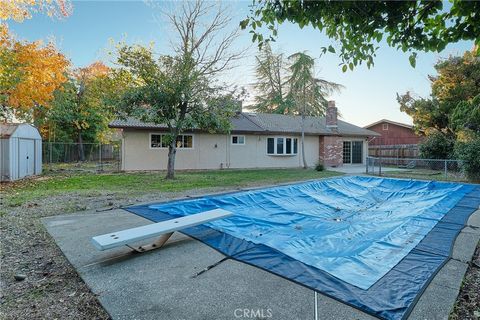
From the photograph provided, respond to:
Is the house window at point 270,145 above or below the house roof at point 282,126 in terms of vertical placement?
below

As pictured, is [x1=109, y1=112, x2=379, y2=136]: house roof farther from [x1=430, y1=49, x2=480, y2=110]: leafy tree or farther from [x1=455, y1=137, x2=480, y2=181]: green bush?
[x1=455, y1=137, x2=480, y2=181]: green bush

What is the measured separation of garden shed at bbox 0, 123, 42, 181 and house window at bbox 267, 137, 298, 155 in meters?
13.2

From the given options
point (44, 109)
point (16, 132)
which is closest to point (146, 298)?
point (16, 132)

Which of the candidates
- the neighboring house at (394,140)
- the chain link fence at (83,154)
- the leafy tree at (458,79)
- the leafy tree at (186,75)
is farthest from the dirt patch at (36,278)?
the neighboring house at (394,140)

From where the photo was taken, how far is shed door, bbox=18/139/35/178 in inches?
450

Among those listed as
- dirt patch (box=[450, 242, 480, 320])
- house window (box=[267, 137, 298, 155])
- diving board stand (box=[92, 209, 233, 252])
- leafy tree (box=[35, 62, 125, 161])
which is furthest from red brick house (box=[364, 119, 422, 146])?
leafy tree (box=[35, 62, 125, 161])

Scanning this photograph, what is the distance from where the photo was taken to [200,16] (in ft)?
45.0

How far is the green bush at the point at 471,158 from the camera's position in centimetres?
1075

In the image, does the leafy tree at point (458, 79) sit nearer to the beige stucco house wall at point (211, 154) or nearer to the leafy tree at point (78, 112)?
the beige stucco house wall at point (211, 154)

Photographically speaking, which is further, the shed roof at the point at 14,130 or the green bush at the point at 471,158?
the green bush at the point at 471,158

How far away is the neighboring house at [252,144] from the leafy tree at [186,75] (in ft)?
8.92

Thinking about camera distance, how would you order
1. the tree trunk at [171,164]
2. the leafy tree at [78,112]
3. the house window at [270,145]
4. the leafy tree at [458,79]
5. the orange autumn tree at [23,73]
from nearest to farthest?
the orange autumn tree at [23,73] → the tree trunk at [171,164] → the leafy tree at [458,79] → the house window at [270,145] → the leafy tree at [78,112]

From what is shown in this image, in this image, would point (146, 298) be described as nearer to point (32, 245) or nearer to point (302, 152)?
point (32, 245)

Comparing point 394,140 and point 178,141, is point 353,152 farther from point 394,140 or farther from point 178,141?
point 178,141
